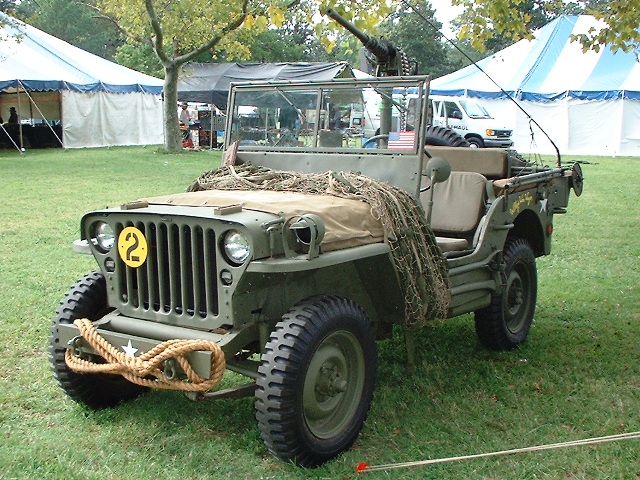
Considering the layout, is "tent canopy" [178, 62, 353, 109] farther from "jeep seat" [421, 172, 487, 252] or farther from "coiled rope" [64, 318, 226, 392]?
"coiled rope" [64, 318, 226, 392]

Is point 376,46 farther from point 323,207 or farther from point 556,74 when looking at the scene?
point 556,74

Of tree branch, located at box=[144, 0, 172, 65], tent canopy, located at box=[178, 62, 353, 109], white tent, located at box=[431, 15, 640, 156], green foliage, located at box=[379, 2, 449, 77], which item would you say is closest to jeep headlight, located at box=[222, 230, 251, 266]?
tree branch, located at box=[144, 0, 172, 65]

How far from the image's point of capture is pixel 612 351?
5.47m

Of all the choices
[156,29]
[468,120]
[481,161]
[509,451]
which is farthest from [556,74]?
[509,451]

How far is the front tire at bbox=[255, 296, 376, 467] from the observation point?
11.5 feet

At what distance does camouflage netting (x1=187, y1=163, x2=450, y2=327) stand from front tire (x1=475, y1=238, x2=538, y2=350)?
894 mm

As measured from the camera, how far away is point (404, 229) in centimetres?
425

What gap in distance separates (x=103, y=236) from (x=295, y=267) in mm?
1176

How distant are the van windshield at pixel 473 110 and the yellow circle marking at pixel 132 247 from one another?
67.9 ft

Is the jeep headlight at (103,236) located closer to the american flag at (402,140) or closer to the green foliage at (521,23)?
the american flag at (402,140)

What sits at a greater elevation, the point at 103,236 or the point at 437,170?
the point at 437,170

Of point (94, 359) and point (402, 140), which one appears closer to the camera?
point (94, 359)

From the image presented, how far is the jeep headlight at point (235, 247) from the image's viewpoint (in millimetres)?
3545

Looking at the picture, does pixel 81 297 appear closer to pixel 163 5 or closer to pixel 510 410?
pixel 510 410
